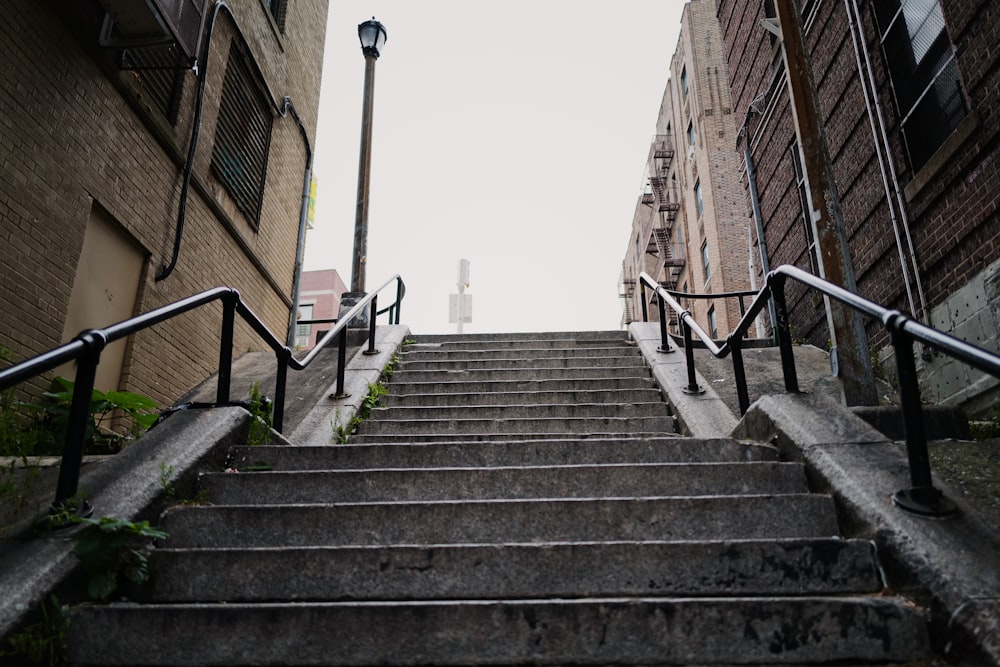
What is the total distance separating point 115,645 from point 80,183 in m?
5.17

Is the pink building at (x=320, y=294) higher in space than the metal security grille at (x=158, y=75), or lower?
higher

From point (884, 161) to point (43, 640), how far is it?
25.0ft

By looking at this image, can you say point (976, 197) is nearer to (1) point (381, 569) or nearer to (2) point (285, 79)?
(1) point (381, 569)

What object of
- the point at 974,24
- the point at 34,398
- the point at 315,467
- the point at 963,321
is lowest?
the point at 315,467

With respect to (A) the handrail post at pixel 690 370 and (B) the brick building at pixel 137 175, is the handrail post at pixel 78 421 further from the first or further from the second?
(A) the handrail post at pixel 690 370

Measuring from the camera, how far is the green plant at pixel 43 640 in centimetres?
227

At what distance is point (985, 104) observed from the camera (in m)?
5.45

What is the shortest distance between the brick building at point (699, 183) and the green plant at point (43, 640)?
2099cm

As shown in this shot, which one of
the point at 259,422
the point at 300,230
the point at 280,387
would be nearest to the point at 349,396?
the point at 280,387

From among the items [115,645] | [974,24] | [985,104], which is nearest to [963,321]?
[985,104]

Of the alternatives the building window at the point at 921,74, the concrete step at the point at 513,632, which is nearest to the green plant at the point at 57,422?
the concrete step at the point at 513,632

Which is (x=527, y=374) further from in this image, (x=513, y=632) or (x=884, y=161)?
(x=513, y=632)

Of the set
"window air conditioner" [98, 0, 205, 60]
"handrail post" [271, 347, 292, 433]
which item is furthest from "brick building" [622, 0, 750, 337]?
"handrail post" [271, 347, 292, 433]

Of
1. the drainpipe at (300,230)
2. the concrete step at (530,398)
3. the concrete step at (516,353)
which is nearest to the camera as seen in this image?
the concrete step at (530,398)
